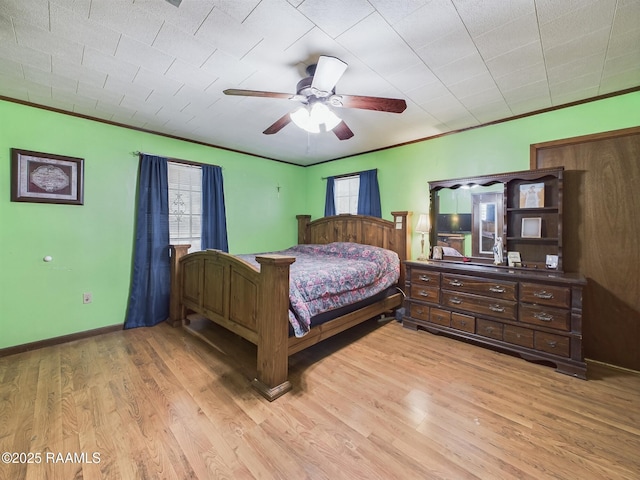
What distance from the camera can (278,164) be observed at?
16.0 feet

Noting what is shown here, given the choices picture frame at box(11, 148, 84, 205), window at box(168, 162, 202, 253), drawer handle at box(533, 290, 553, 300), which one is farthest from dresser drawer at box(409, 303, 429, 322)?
picture frame at box(11, 148, 84, 205)

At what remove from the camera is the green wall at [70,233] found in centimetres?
263

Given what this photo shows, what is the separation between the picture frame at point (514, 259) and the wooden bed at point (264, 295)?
123 centimetres

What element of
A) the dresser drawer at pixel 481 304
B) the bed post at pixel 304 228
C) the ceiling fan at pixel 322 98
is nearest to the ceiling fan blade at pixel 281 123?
the ceiling fan at pixel 322 98

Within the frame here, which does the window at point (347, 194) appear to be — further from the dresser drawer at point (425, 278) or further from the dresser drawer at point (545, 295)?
the dresser drawer at point (545, 295)

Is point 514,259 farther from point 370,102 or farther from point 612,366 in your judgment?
point 370,102

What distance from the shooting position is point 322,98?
2.05m

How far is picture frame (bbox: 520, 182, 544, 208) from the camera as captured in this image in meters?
2.80

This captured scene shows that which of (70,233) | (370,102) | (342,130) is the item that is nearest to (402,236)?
(342,130)

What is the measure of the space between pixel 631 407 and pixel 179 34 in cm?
404

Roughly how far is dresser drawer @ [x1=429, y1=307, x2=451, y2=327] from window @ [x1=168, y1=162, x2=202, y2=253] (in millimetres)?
3335

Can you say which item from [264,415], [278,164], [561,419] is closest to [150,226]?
[278,164]

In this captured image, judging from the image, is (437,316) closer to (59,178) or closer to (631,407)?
(631,407)

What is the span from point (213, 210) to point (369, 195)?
2.42 m
